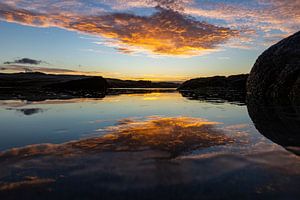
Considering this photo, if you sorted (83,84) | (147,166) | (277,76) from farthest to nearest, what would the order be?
(83,84), (277,76), (147,166)

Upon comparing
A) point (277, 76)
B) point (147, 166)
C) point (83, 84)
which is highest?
point (277, 76)

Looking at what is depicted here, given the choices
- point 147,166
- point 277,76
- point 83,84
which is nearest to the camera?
point 147,166

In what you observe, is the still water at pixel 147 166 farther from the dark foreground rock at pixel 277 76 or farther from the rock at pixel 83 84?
the rock at pixel 83 84

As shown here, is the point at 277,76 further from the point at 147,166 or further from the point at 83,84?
the point at 83,84

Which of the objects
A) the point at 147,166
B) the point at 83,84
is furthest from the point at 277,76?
the point at 83,84

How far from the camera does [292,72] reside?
8945mm

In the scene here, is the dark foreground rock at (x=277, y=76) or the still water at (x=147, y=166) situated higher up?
the dark foreground rock at (x=277, y=76)

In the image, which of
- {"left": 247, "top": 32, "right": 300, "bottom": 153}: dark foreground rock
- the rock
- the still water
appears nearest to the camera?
the still water

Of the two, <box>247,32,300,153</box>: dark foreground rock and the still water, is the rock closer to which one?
<box>247,32,300,153</box>: dark foreground rock

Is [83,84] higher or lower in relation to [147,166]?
higher

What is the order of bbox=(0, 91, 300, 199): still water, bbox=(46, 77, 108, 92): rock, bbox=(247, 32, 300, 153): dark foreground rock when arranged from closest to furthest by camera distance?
bbox=(0, 91, 300, 199): still water, bbox=(247, 32, 300, 153): dark foreground rock, bbox=(46, 77, 108, 92): rock

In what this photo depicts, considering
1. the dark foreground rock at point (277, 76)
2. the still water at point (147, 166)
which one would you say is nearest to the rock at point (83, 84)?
the dark foreground rock at point (277, 76)

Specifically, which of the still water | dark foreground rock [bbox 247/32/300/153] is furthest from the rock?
the still water

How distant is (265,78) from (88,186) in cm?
990
